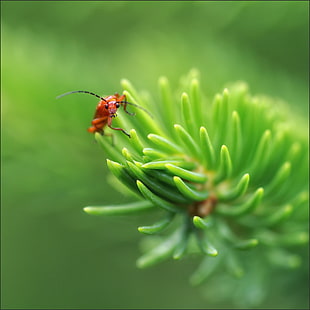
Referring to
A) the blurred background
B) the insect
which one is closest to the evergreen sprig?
the insect

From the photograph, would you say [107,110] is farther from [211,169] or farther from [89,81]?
[89,81]

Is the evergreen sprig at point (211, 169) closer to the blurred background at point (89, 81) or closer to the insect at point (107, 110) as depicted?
the insect at point (107, 110)

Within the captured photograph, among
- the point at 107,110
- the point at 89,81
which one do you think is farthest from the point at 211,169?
the point at 89,81

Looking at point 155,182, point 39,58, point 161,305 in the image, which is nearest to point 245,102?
point 155,182

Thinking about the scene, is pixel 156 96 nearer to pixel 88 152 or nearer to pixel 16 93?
pixel 88 152

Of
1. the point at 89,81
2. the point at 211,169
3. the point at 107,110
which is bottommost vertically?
the point at 211,169
